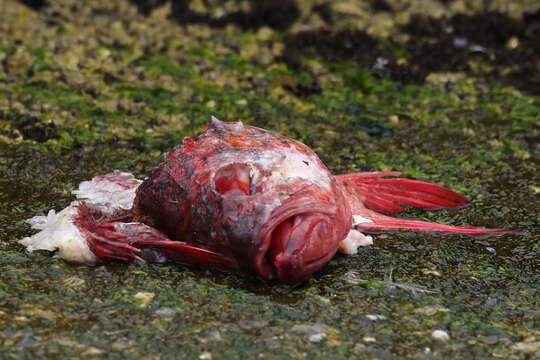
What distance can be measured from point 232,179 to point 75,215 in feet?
3.13

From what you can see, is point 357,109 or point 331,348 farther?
point 357,109

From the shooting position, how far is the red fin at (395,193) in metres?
4.73

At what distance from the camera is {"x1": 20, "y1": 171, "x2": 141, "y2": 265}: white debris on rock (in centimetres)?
384

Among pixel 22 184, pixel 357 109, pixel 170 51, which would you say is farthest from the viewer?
pixel 170 51

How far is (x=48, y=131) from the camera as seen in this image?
19.5 feet

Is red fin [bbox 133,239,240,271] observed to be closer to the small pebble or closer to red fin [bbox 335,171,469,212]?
the small pebble

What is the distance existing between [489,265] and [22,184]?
10.3 feet

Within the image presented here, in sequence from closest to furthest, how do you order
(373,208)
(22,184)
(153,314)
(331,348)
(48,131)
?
(331,348) → (153,314) → (373,208) → (22,184) → (48,131)

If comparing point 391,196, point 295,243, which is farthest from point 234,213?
point 391,196

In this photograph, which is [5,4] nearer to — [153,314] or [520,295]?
[153,314]

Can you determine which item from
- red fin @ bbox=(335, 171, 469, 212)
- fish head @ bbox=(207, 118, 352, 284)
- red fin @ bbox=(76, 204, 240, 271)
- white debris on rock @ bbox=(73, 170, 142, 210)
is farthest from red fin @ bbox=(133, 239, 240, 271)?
red fin @ bbox=(335, 171, 469, 212)

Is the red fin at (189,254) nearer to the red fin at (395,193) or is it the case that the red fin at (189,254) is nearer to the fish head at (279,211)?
the fish head at (279,211)

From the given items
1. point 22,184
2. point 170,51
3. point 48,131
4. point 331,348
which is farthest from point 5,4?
point 331,348

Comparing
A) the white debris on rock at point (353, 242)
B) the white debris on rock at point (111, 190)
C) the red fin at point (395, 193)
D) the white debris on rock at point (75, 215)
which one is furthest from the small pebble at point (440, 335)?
the white debris on rock at point (111, 190)
